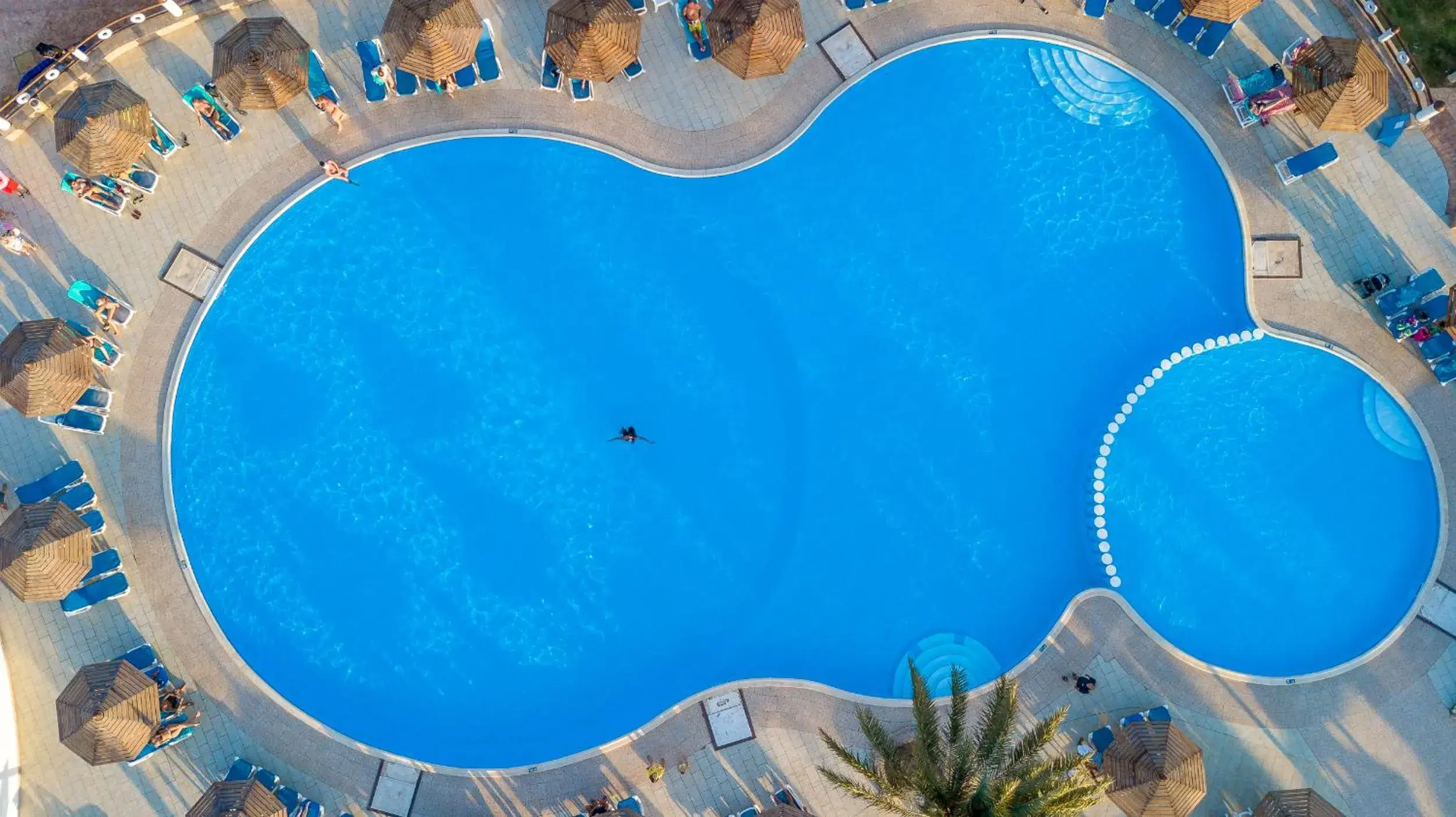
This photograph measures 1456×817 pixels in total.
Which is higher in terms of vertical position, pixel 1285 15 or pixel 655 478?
pixel 1285 15

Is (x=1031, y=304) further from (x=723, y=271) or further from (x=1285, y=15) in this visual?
(x=1285, y=15)

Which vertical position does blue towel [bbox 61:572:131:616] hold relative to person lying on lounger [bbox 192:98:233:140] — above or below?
below

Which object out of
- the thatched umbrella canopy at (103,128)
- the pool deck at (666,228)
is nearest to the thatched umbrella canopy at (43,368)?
the pool deck at (666,228)

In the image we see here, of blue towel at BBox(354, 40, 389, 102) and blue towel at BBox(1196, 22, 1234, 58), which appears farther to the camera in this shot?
blue towel at BBox(354, 40, 389, 102)

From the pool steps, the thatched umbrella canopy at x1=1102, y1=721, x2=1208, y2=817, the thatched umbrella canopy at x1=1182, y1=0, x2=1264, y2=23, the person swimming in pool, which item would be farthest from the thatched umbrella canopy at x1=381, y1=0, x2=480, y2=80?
the thatched umbrella canopy at x1=1102, y1=721, x2=1208, y2=817

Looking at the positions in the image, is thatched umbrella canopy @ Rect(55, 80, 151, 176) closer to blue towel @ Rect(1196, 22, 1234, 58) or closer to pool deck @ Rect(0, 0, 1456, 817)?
pool deck @ Rect(0, 0, 1456, 817)

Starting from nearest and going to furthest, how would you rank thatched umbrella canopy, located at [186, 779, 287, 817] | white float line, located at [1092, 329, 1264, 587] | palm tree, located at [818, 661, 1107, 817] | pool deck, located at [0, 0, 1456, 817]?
1. palm tree, located at [818, 661, 1107, 817]
2. thatched umbrella canopy, located at [186, 779, 287, 817]
3. white float line, located at [1092, 329, 1264, 587]
4. pool deck, located at [0, 0, 1456, 817]

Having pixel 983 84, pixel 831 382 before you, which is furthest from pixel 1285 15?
pixel 831 382
